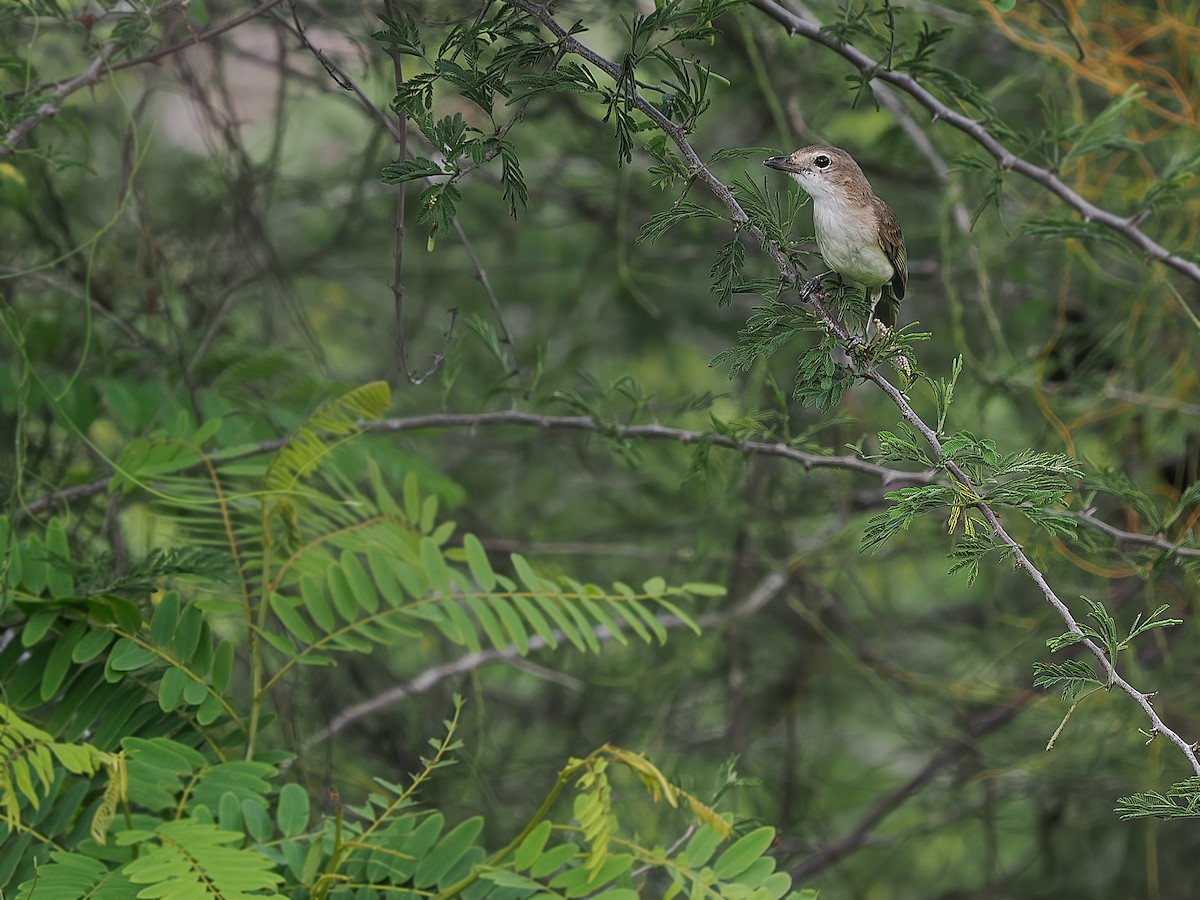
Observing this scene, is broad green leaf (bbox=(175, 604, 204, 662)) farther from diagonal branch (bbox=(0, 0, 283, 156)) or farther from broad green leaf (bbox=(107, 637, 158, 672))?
diagonal branch (bbox=(0, 0, 283, 156))

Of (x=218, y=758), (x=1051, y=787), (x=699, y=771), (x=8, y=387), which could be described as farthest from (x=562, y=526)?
(x=218, y=758)

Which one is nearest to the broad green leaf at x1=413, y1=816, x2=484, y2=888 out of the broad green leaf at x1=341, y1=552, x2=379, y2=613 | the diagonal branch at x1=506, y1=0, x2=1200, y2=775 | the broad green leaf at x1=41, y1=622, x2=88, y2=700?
the broad green leaf at x1=341, y1=552, x2=379, y2=613

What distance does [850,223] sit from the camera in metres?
2.24

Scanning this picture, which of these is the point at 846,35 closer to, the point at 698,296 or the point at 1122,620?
the point at 1122,620

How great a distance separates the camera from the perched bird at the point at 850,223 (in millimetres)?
2195

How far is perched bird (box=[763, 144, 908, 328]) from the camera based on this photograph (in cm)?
220

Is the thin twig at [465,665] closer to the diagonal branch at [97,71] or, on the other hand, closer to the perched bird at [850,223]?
the perched bird at [850,223]

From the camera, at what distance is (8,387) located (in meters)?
2.84

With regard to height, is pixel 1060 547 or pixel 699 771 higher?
pixel 1060 547

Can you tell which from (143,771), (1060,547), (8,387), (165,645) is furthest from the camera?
(1060,547)

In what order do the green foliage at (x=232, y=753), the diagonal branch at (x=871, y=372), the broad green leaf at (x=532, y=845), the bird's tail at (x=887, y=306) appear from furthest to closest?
1. the bird's tail at (x=887, y=306)
2. the broad green leaf at (x=532, y=845)
3. the green foliage at (x=232, y=753)
4. the diagonal branch at (x=871, y=372)

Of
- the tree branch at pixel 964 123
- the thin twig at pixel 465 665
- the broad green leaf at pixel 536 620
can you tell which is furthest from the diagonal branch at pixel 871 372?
the thin twig at pixel 465 665

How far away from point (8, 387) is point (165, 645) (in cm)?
127

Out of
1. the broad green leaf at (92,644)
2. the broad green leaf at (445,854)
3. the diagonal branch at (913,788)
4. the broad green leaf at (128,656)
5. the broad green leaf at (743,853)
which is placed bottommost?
the diagonal branch at (913,788)
